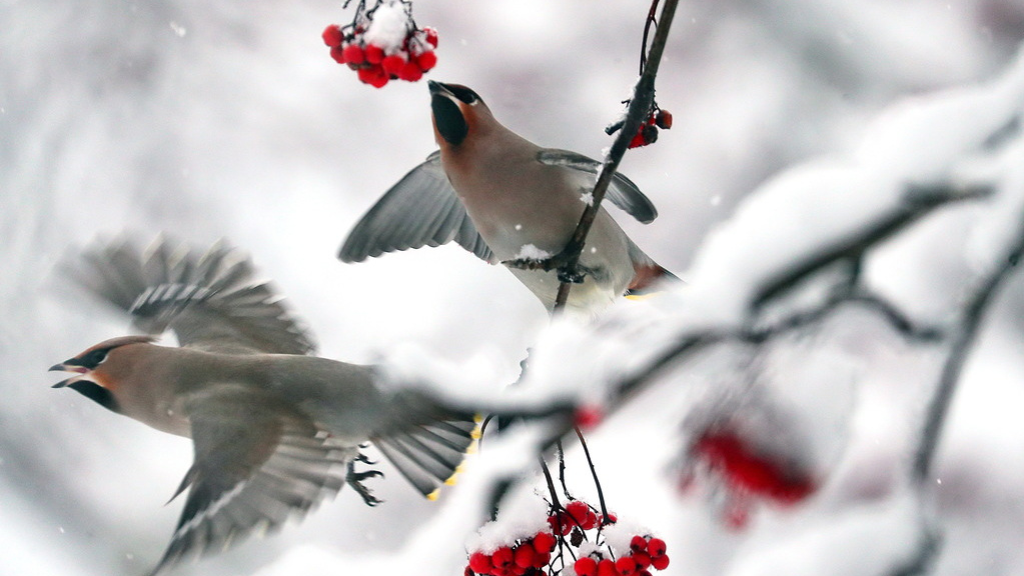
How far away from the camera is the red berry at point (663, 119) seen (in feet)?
5.07

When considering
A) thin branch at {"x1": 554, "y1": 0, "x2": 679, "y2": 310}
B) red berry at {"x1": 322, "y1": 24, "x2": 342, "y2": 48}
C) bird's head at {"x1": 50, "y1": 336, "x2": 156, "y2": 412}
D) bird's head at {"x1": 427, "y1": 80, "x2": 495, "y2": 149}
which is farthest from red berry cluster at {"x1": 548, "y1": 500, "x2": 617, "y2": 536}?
bird's head at {"x1": 50, "y1": 336, "x2": 156, "y2": 412}

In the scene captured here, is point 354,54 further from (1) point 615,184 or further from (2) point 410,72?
(1) point 615,184

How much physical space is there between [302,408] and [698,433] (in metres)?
1.45

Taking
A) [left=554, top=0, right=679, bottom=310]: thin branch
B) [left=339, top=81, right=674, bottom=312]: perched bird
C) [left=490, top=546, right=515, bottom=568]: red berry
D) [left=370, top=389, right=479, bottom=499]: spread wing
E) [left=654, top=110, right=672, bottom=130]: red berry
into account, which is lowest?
[left=490, top=546, right=515, bottom=568]: red berry

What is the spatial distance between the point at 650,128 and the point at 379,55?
0.44 meters

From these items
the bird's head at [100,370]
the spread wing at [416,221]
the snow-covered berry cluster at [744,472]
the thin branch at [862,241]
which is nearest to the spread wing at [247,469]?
the bird's head at [100,370]

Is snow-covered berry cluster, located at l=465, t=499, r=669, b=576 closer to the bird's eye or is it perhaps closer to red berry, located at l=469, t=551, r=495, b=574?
red berry, located at l=469, t=551, r=495, b=574

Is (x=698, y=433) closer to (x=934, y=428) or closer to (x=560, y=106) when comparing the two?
(x=934, y=428)

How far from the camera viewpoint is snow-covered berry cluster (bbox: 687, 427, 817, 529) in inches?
25.8

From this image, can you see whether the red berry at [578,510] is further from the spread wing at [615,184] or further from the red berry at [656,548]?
the spread wing at [615,184]

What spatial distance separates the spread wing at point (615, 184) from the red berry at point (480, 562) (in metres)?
0.90

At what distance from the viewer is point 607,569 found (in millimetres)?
1241

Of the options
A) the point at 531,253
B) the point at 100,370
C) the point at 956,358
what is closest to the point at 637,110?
the point at 956,358

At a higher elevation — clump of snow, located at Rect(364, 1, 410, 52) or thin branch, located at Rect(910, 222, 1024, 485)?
clump of snow, located at Rect(364, 1, 410, 52)
